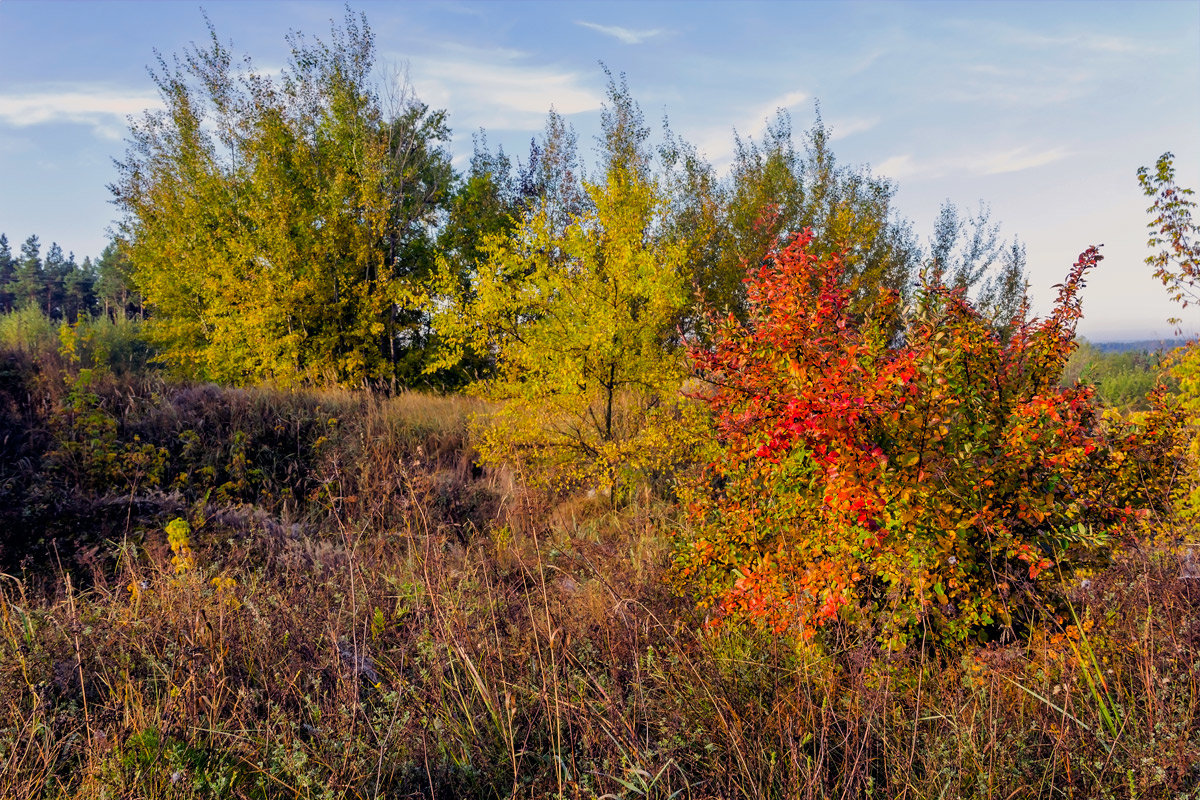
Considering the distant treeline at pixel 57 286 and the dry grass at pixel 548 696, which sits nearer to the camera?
the dry grass at pixel 548 696

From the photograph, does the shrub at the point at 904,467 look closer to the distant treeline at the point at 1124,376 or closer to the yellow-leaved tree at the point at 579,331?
the yellow-leaved tree at the point at 579,331

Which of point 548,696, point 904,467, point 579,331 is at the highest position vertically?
point 579,331

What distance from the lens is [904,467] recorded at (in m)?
2.60

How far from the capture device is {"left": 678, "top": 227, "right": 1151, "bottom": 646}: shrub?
254 cm

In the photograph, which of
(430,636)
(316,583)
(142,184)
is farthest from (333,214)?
(430,636)

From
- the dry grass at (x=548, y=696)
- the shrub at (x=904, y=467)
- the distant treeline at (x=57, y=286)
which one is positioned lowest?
the dry grass at (x=548, y=696)

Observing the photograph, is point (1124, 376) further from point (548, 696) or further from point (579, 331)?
point (548, 696)

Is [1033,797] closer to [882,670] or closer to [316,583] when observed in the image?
[882,670]

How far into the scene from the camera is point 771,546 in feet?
10.8

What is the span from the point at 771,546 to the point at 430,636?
1.72 metres

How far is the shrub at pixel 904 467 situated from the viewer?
254 cm

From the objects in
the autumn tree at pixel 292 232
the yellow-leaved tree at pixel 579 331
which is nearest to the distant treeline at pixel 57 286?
the autumn tree at pixel 292 232

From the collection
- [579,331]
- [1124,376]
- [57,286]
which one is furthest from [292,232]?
[57,286]

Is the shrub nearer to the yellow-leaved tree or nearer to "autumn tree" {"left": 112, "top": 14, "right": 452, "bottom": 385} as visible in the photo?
the yellow-leaved tree
